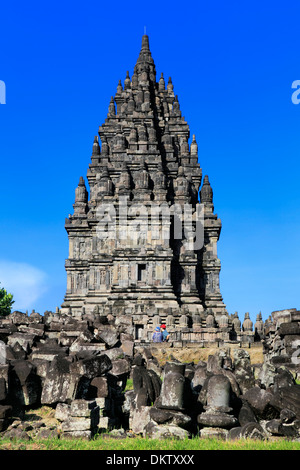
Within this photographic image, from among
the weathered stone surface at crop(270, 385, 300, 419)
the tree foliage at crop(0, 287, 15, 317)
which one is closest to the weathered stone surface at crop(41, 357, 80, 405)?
the weathered stone surface at crop(270, 385, 300, 419)

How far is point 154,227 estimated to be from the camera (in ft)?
137

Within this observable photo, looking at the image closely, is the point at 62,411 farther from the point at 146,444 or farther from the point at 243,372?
the point at 243,372

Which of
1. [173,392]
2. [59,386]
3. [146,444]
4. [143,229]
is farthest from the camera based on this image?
[143,229]

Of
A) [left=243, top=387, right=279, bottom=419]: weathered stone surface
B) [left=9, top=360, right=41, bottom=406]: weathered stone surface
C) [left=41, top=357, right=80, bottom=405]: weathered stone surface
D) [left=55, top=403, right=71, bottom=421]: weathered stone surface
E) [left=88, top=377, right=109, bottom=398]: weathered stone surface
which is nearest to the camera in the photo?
[left=243, top=387, right=279, bottom=419]: weathered stone surface

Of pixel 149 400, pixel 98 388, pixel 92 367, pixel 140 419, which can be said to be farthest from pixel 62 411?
pixel 149 400

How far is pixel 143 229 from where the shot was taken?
137 ft

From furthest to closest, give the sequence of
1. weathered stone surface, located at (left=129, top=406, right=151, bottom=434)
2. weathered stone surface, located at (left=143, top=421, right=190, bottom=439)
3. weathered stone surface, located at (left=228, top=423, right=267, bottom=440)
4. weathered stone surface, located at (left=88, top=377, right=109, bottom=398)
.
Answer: weathered stone surface, located at (left=88, top=377, right=109, bottom=398) < weathered stone surface, located at (left=129, top=406, right=151, bottom=434) < weathered stone surface, located at (left=143, top=421, right=190, bottom=439) < weathered stone surface, located at (left=228, top=423, right=267, bottom=440)

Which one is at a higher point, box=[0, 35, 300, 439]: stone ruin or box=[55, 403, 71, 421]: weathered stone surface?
box=[0, 35, 300, 439]: stone ruin

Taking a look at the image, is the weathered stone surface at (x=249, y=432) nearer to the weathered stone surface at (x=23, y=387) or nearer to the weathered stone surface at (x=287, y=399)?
the weathered stone surface at (x=287, y=399)

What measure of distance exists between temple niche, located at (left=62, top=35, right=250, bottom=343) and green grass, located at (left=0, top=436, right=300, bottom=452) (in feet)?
76.1

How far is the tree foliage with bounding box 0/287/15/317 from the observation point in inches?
2194

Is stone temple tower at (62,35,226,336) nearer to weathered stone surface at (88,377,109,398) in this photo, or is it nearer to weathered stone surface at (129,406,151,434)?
weathered stone surface at (88,377,109,398)

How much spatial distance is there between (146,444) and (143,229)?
32.3 meters

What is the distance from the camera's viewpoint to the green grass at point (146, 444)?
31.3 ft
